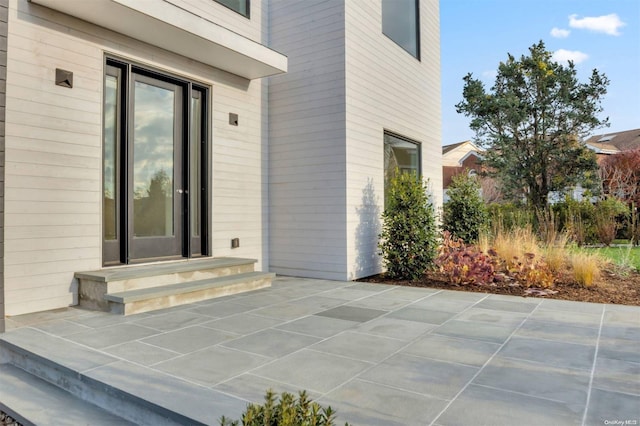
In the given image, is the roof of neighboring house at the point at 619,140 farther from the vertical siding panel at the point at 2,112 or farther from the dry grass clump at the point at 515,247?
the vertical siding panel at the point at 2,112

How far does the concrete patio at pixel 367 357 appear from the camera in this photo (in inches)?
76.5

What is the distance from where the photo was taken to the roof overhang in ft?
12.8

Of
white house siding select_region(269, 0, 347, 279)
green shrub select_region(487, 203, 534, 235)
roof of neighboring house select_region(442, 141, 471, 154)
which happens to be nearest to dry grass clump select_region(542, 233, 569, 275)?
white house siding select_region(269, 0, 347, 279)

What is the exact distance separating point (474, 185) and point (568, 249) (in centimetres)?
210

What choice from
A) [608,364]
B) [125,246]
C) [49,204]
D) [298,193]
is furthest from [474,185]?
[49,204]

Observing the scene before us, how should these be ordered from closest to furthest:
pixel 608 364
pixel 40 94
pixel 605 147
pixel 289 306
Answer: pixel 608 364 < pixel 40 94 < pixel 289 306 < pixel 605 147

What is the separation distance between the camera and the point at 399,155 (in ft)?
23.1

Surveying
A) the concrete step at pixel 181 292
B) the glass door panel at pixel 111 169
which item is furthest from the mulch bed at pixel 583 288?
the glass door panel at pixel 111 169

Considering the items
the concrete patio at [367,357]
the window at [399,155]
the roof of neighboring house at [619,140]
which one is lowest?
the concrete patio at [367,357]

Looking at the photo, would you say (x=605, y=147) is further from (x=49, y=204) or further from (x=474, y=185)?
(x=49, y=204)

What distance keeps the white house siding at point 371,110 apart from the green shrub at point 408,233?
0.37 meters

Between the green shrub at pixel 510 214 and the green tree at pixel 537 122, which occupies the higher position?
the green tree at pixel 537 122

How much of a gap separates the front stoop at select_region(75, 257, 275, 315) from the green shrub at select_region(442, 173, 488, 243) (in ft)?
12.5

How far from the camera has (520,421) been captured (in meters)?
1.80
